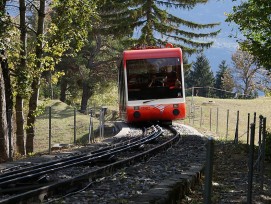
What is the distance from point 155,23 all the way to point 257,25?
21.1 meters

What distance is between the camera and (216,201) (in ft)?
22.8

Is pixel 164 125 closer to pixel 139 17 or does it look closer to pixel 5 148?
pixel 5 148

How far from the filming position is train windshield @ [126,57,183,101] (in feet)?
62.4

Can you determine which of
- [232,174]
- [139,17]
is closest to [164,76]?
[232,174]

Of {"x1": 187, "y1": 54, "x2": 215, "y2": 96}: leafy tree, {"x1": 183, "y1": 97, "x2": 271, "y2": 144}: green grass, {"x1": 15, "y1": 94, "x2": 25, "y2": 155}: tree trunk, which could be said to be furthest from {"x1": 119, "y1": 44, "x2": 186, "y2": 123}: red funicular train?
{"x1": 187, "y1": 54, "x2": 215, "y2": 96}: leafy tree

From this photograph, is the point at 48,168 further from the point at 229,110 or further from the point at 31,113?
the point at 229,110

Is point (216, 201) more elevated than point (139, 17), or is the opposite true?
point (139, 17)

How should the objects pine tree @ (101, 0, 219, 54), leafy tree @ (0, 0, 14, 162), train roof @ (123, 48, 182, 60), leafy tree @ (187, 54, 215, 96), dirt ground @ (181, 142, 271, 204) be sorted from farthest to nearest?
leafy tree @ (187, 54, 215, 96) < pine tree @ (101, 0, 219, 54) < train roof @ (123, 48, 182, 60) < leafy tree @ (0, 0, 14, 162) < dirt ground @ (181, 142, 271, 204)

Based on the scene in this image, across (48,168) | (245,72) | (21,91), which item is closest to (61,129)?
(21,91)

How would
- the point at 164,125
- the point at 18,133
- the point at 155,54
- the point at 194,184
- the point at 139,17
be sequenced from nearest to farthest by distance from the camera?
the point at 194,184 → the point at 18,133 → the point at 155,54 → the point at 164,125 → the point at 139,17

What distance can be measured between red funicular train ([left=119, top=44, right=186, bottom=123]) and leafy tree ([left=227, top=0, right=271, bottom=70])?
468cm

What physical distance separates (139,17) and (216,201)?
2891 cm

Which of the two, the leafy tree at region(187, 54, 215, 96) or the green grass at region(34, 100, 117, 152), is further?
the leafy tree at region(187, 54, 215, 96)

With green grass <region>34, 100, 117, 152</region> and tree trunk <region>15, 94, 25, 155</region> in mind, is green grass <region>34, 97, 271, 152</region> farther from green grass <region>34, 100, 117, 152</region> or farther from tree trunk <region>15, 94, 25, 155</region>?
tree trunk <region>15, 94, 25, 155</region>
